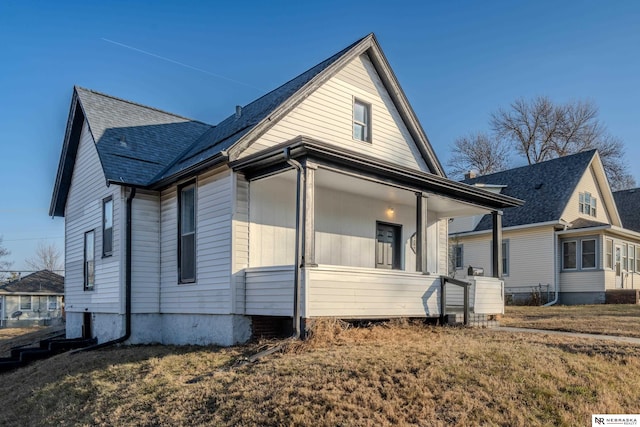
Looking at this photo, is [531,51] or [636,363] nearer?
[636,363]

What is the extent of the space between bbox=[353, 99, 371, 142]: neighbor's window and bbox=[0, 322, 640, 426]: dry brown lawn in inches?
220

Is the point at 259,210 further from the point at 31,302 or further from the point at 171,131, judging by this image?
the point at 31,302

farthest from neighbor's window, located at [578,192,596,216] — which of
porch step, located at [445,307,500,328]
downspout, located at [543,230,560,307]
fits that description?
porch step, located at [445,307,500,328]

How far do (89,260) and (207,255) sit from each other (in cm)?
537

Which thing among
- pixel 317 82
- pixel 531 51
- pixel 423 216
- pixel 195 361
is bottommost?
pixel 195 361

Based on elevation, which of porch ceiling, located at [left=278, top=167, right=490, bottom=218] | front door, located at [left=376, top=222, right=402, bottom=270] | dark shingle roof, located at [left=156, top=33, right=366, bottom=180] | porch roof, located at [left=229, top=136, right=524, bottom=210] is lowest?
front door, located at [left=376, top=222, right=402, bottom=270]

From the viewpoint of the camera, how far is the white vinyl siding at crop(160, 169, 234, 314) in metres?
9.84

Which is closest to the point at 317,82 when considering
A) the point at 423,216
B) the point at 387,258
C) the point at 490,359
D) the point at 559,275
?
the point at 423,216

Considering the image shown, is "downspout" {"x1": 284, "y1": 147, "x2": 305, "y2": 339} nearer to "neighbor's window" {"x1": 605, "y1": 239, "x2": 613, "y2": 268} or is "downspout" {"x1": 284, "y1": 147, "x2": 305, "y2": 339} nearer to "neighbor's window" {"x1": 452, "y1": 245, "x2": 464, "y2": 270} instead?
"neighbor's window" {"x1": 452, "y1": 245, "x2": 464, "y2": 270}

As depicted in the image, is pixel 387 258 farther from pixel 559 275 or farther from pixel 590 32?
pixel 559 275

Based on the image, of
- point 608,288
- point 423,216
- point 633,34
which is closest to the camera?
point 423,216

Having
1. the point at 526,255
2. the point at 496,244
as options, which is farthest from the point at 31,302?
the point at 496,244

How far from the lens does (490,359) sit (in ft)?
22.6

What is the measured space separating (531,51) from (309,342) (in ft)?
45.1
